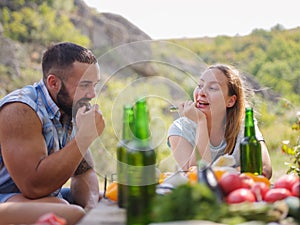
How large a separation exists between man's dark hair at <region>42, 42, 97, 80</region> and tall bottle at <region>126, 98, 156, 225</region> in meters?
0.93

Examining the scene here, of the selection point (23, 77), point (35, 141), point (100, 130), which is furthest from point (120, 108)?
point (23, 77)

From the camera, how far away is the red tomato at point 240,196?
51.3 inches

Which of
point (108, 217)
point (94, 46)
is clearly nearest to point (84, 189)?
point (108, 217)

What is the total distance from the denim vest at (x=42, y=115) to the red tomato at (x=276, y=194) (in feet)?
3.38

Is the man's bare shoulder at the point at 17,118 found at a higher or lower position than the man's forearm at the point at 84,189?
higher

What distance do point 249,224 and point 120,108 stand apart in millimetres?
776

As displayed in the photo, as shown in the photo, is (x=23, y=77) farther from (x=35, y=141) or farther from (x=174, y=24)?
A: (x=35, y=141)

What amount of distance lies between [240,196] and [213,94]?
1.04 meters

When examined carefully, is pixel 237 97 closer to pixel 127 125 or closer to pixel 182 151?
pixel 182 151

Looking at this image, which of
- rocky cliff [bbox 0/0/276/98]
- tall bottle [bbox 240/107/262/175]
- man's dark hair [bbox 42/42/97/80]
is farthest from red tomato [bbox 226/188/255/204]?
man's dark hair [bbox 42/42/97/80]

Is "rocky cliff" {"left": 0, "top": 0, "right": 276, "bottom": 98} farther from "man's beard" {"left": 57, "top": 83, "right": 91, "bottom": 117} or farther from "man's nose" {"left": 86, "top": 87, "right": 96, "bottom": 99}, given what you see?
"man's beard" {"left": 57, "top": 83, "right": 91, "bottom": 117}

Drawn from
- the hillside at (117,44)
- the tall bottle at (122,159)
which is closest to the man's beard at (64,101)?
the tall bottle at (122,159)

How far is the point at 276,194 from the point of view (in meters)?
1.35

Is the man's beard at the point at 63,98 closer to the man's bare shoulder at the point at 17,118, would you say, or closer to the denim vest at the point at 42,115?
the denim vest at the point at 42,115
